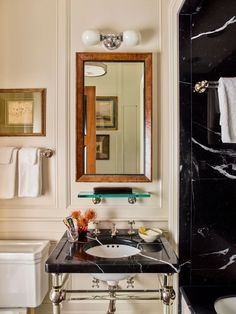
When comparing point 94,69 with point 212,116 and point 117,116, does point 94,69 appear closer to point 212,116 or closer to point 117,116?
point 117,116

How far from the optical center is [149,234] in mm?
1777

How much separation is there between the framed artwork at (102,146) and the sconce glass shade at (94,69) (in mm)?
447

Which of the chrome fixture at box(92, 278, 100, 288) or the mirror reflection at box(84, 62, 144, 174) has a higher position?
the mirror reflection at box(84, 62, 144, 174)

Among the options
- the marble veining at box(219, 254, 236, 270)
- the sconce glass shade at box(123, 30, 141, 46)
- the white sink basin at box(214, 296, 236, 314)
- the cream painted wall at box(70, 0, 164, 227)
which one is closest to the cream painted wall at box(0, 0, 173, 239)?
the cream painted wall at box(70, 0, 164, 227)

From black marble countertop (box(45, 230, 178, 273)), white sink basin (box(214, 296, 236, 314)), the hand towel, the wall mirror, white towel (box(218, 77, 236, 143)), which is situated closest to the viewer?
black marble countertop (box(45, 230, 178, 273))

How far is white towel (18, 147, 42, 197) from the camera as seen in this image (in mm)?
1874

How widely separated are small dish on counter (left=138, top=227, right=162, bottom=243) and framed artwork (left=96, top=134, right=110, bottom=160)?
567 mm

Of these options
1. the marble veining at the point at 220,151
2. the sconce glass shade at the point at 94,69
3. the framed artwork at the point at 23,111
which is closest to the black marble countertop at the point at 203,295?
the marble veining at the point at 220,151

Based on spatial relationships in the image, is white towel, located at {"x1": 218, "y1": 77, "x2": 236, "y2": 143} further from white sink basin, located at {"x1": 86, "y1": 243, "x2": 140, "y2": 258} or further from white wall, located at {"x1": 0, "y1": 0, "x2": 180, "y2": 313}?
white sink basin, located at {"x1": 86, "y1": 243, "x2": 140, "y2": 258}

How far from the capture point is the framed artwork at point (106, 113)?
1911mm

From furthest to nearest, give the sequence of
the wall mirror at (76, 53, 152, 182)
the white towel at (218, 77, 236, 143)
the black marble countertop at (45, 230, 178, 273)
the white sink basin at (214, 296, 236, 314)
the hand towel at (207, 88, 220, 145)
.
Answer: the wall mirror at (76, 53, 152, 182), the hand towel at (207, 88, 220, 145), the white towel at (218, 77, 236, 143), the white sink basin at (214, 296, 236, 314), the black marble countertop at (45, 230, 178, 273)

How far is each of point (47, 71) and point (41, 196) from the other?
0.92 m

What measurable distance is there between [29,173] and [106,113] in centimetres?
69

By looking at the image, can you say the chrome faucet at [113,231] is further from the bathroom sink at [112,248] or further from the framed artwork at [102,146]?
the framed artwork at [102,146]
